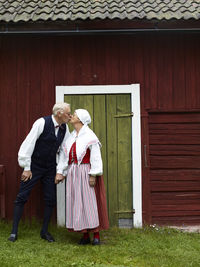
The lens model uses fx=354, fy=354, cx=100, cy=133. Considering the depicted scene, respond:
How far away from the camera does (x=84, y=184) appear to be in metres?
4.64

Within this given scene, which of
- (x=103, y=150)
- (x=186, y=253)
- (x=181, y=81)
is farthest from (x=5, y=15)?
(x=186, y=253)

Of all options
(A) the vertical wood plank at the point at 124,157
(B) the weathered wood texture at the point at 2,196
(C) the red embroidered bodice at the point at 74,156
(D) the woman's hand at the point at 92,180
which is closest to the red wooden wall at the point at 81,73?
(B) the weathered wood texture at the point at 2,196

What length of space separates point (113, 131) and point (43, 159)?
4.36ft

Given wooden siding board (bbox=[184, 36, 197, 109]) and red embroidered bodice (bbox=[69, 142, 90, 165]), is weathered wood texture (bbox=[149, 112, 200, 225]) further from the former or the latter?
red embroidered bodice (bbox=[69, 142, 90, 165])

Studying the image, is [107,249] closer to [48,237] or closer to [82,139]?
[48,237]

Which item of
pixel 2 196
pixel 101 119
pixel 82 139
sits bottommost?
pixel 2 196

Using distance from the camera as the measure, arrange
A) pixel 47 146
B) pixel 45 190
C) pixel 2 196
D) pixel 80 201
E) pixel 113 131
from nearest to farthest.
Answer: pixel 80 201 → pixel 47 146 → pixel 45 190 → pixel 2 196 → pixel 113 131

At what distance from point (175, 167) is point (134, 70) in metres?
1.70

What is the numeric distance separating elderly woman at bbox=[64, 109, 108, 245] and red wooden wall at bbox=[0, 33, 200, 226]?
1.13 m

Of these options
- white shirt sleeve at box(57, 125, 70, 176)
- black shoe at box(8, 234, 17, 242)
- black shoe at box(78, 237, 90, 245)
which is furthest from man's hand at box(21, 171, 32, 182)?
black shoe at box(78, 237, 90, 245)

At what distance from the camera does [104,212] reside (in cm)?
477

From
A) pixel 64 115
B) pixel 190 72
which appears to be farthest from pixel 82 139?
pixel 190 72

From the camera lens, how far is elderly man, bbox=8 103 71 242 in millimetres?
4754

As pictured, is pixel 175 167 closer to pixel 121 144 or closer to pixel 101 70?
pixel 121 144
